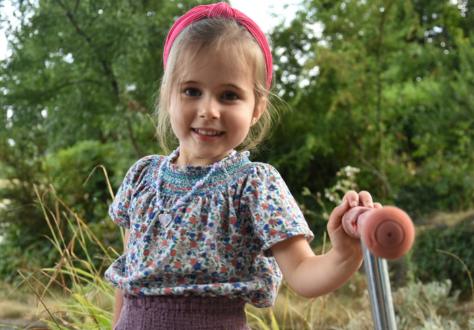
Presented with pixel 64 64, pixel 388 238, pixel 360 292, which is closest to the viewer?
pixel 388 238

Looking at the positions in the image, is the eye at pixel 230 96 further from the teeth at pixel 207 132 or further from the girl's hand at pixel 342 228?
the girl's hand at pixel 342 228

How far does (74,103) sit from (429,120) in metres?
2.81

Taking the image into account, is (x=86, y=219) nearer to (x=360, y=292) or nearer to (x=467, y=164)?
(x=360, y=292)

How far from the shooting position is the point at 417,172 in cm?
563

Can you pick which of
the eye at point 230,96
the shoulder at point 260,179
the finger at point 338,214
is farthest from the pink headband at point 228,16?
the finger at point 338,214

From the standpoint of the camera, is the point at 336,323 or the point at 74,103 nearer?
the point at 336,323

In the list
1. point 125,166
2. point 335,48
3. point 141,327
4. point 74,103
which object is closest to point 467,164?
point 335,48

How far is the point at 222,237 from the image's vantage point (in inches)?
53.4

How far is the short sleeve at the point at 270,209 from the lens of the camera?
1293mm

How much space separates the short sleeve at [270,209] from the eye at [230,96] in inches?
6.3

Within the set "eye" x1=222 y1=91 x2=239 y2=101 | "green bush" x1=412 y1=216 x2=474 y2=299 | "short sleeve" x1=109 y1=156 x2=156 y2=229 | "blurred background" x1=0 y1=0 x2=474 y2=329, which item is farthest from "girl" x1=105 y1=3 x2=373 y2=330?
"green bush" x1=412 y1=216 x2=474 y2=299

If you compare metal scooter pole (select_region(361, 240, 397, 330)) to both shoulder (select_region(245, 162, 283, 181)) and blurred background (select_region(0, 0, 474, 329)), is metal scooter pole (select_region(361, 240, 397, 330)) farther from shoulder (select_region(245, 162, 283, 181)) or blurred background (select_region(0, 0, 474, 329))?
blurred background (select_region(0, 0, 474, 329))

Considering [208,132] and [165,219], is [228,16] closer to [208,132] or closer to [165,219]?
[208,132]

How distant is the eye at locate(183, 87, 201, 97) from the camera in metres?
1.37
